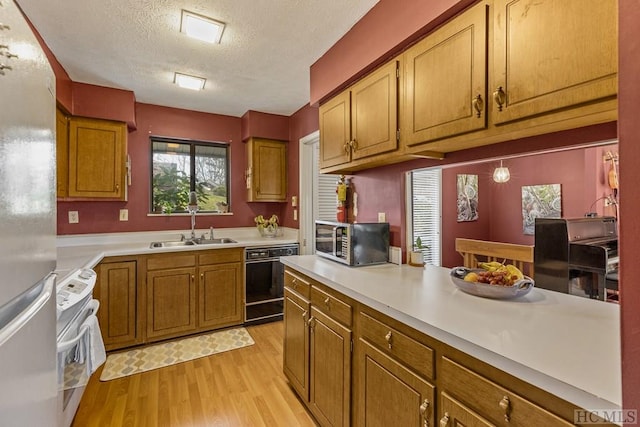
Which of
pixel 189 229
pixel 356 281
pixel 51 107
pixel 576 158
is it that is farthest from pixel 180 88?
pixel 576 158

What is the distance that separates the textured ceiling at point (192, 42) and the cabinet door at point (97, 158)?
41cm

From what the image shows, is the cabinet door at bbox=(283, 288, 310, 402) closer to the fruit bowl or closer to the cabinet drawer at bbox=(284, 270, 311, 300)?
the cabinet drawer at bbox=(284, 270, 311, 300)

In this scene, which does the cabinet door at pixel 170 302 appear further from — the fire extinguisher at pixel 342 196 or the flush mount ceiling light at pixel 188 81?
the flush mount ceiling light at pixel 188 81

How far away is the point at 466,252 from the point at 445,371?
918mm

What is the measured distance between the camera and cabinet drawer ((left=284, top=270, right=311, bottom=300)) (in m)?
1.85

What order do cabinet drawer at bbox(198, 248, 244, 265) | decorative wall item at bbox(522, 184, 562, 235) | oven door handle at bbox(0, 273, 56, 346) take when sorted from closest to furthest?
oven door handle at bbox(0, 273, 56, 346) < decorative wall item at bbox(522, 184, 562, 235) < cabinet drawer at bbox(198, 248, 244, 265)

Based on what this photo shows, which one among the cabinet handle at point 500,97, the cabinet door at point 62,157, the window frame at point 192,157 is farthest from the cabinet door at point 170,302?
the cabinet handle at point 500,97

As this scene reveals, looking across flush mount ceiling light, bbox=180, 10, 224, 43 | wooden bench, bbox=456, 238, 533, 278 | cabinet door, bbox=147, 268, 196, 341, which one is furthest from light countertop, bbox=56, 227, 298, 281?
wooden bench, bbox=456, 238, 533, 278

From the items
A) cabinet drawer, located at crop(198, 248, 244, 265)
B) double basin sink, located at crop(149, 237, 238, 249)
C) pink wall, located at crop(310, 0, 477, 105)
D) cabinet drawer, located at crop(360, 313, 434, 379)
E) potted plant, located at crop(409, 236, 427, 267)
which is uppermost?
pink wall, located at crop(310, 0, 477, 105)

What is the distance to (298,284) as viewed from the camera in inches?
77.1

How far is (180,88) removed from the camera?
287cm

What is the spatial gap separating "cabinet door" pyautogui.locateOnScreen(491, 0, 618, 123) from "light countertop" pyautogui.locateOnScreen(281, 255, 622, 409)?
2.35 ft

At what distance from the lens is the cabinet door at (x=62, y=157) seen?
8.32 ft

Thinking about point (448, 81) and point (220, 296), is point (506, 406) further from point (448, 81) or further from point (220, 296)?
point (220, 296)
